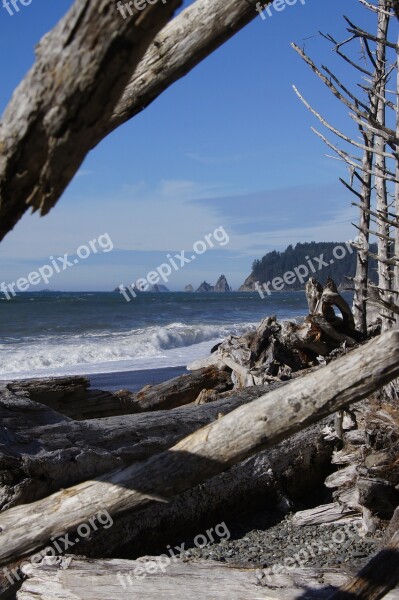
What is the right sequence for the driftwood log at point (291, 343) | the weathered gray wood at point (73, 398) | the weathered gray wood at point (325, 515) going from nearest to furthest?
the weathered gray wood at point (325, 515), the weathered gray wood at point (73, 398), the driftwood log at point (291, 343)

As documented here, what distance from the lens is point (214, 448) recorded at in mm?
2879

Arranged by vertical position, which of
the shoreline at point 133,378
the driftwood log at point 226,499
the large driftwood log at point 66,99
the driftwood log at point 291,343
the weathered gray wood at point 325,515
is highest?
the large driftwood log at point 66,99

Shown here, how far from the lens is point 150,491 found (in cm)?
292

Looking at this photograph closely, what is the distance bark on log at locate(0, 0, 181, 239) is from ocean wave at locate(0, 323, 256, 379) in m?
17.1

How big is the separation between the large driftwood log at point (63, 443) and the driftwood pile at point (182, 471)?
11 mm

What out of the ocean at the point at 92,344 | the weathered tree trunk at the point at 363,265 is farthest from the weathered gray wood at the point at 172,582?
the ocean at the point at 92,344

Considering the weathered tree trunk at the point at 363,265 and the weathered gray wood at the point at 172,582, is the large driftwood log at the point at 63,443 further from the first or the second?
the weathered tree trunk at the point at 363,265

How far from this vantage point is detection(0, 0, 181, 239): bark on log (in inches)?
63.4

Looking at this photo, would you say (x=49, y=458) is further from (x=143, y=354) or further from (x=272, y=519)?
(x=143, y=354)

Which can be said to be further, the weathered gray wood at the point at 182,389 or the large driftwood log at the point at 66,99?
the weathered gray wood at the point at 182,389

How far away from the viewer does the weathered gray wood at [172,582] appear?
3.98 meters

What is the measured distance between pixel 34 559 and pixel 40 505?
144 cm

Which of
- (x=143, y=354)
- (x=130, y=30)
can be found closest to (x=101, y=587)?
(x=130, y=30)

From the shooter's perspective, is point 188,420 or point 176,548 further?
point 188,420
